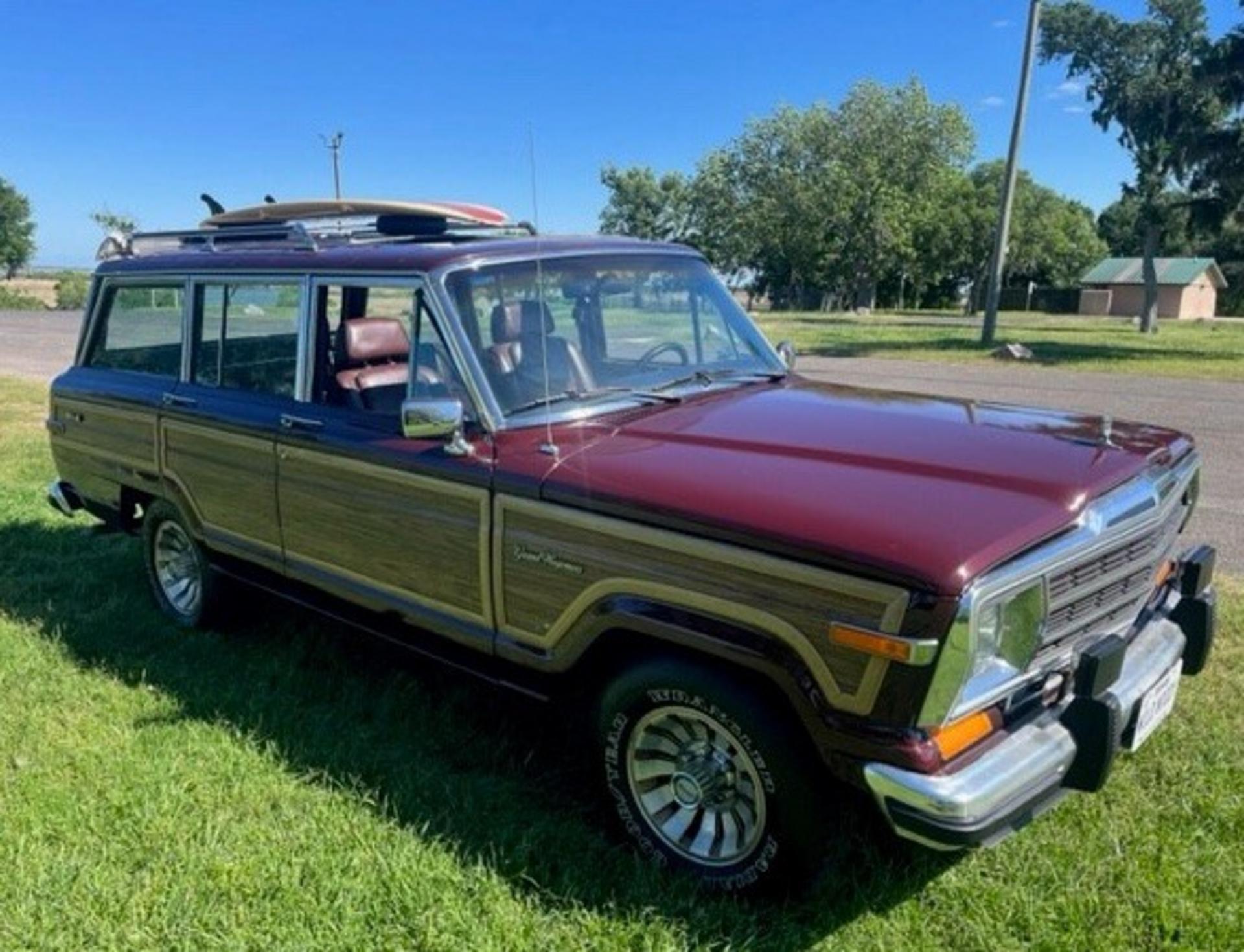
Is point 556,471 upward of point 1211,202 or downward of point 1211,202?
downward

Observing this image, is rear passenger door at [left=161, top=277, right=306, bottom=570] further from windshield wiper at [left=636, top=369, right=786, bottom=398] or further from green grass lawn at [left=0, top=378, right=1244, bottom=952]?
windshield wiper at [left=636, top=369, right=786, bottom=398]

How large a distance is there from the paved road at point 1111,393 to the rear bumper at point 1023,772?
352 cm

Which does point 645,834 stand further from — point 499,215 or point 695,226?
point 695,226

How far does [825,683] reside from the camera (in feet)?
8.55

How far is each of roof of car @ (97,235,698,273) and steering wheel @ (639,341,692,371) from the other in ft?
1.51

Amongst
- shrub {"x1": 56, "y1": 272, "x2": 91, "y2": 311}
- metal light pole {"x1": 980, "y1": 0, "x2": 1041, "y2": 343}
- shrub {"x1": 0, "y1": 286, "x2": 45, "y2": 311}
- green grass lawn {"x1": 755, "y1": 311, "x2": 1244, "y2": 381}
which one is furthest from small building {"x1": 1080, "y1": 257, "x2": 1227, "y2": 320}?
shrub {"x1": 0, "y1": 286, "x2": 45, "y2": 311}

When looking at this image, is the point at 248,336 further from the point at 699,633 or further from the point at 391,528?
the point at 699,633

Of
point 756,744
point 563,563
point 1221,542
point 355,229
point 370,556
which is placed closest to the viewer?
point 756,744

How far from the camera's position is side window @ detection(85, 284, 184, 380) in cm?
511

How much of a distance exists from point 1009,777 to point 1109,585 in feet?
2.49

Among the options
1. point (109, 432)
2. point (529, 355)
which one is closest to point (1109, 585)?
point (529, 355)

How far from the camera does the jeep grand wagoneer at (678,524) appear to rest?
2.56m

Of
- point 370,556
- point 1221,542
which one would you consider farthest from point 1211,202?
point 370,556

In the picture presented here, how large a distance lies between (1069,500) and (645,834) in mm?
1635
